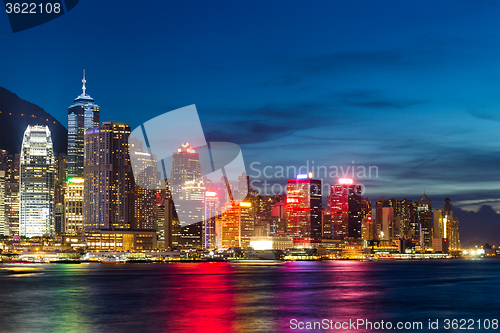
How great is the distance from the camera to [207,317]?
5094cm

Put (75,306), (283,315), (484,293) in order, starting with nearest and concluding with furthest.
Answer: (283,315)
(75,306)
(484,293)

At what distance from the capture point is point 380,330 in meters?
44.6

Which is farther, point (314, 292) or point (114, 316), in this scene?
point (314, 292)

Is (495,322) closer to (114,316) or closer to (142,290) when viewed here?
(114,316)

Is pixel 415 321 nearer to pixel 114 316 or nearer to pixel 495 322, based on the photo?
pixel 495 322

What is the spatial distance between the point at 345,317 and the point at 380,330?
749cm

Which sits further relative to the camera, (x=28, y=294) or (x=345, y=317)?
(x=28, y=294)

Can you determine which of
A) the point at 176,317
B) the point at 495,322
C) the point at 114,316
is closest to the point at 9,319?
the point at 114,316

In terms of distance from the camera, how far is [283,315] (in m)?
53.8

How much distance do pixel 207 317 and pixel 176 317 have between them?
2572 mm

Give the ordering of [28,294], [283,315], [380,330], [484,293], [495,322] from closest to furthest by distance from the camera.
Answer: [380,330], [495,322], [283,315], [28,294], [484,293]

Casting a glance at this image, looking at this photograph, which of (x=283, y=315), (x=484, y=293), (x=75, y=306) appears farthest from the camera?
(x=484, y=293)

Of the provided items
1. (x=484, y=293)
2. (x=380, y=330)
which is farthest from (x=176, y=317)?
(x=484, y=293)

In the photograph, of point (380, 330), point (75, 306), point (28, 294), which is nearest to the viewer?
point (380, 330)
